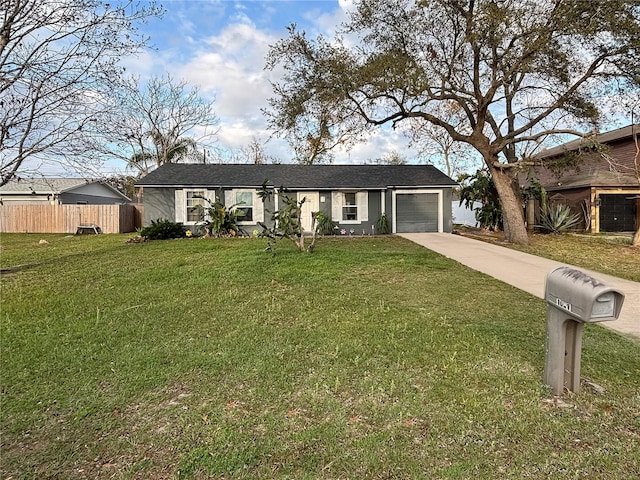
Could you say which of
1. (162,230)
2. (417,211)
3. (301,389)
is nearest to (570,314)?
(301,389)

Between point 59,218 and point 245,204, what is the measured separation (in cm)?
1083

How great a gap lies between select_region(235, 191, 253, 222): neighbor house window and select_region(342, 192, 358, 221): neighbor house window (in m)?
4.16

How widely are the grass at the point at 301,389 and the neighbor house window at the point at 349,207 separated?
1154cm

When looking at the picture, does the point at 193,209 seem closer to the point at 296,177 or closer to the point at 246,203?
the point at 246,203

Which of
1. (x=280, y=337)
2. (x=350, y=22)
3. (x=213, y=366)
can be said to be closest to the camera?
(x=213, y=366)

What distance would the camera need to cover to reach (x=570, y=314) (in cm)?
274

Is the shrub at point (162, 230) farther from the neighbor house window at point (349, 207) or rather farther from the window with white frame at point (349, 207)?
the neighbor house window at point (349, 207)

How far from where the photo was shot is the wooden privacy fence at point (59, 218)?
20.4 meters

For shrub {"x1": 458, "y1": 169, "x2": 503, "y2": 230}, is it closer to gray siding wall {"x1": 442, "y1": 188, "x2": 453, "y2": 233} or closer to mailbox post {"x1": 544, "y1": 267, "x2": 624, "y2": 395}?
gray siding wall {"x1": 442, "y1": 188, "x2": 453, "y2": 233}

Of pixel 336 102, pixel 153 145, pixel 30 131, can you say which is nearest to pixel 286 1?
pixel 336 102

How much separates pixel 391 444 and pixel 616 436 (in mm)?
1428

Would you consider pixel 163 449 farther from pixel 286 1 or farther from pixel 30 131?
pixel 286 1

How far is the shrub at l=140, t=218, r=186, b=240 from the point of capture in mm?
15008

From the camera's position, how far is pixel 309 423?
267 cm
